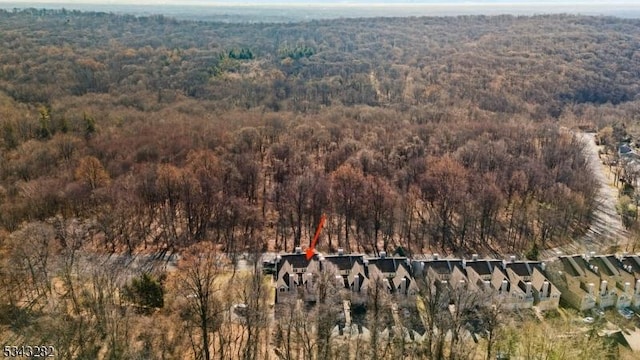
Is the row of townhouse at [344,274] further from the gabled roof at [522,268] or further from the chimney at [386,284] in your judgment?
the gabled roof at [522,268]

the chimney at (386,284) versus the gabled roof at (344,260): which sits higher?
the gabled roof at (344,260)

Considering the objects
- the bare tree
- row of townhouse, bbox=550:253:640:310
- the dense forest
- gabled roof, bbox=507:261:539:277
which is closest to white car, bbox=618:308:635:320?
row of townhouse, bbox=550:253:640:310

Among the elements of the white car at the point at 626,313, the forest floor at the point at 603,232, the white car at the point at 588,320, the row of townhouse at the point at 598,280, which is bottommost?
the forest floor at the point at 603,232

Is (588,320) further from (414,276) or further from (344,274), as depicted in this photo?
(344,274)

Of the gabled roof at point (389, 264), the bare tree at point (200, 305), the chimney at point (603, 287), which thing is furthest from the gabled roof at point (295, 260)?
the chimney at point (603, 287)

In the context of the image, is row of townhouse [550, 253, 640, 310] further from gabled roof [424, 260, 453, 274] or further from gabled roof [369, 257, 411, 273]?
gabled roof [369, 257, 411, 273]

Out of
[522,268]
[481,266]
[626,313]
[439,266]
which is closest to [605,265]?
[626,313]
